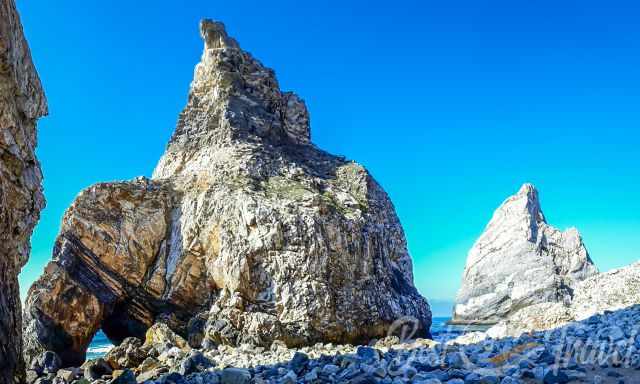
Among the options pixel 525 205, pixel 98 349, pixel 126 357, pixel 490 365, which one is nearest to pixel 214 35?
pixel 126 357

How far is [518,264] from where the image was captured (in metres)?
51.2

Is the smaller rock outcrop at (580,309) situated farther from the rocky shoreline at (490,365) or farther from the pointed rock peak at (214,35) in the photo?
the pointed rock peak at (214,35)

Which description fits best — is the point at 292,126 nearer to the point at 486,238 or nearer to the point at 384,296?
the point at 384,296

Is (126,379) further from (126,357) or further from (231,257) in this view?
(231,257)

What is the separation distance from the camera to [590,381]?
21.8 feet

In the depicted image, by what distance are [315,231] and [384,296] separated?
498 centimetres

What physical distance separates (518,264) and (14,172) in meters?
51.0

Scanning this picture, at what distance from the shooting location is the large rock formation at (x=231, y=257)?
2023cm

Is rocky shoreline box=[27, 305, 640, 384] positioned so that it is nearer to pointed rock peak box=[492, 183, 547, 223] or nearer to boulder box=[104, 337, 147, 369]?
boulder box=[104, 337, 147, 369]

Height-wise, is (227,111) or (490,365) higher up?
(227,111)

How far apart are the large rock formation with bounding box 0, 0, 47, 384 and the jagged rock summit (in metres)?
44.0

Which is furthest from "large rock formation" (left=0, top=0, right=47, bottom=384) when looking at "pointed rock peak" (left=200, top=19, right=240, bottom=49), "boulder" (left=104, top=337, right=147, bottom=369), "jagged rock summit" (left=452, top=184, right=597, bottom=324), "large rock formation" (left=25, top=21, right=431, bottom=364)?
"jagged rock summit" (left=452, top=184, right=597, bottom=324)

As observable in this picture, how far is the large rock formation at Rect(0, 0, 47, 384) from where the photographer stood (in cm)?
901

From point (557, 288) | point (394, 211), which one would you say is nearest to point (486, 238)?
point (557, 288)
